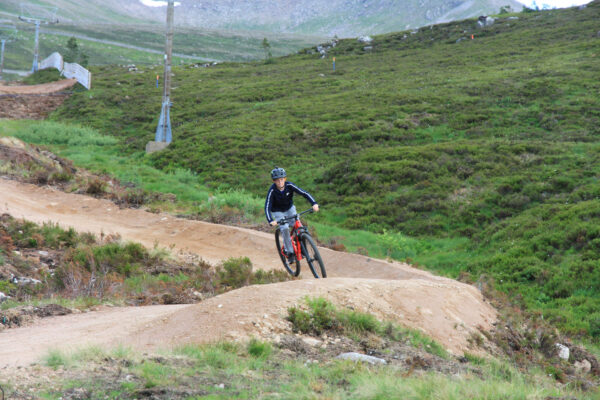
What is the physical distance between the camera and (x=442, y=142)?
90.6 ft

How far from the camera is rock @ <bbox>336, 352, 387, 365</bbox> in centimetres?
620

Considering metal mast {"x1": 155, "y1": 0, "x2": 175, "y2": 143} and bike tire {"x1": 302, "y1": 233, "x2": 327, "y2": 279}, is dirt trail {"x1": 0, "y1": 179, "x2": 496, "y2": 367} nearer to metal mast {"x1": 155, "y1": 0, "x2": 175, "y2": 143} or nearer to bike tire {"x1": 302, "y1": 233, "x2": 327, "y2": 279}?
bike tire {"x1": 302, "y1": 233, "x2": 327, "y2": 279}

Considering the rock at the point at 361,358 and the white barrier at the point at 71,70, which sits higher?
the white barrier at the point at 71,70

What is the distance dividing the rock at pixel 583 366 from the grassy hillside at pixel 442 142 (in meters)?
2.26

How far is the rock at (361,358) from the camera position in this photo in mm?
6203

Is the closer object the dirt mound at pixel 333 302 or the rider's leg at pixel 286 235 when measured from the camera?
the dirt mound at pixel 333 302

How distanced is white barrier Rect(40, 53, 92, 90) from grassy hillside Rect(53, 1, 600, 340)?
1605mm

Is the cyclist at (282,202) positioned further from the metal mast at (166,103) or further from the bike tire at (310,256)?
the metal mast at (166,103)

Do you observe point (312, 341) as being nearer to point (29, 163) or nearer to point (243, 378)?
point (243, 378)

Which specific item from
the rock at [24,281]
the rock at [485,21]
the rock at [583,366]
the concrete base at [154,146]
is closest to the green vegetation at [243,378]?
the rock at [583,366]

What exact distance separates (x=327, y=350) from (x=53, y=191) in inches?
648

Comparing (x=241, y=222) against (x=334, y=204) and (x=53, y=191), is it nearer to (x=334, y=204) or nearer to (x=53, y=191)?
(x=334, y=204)

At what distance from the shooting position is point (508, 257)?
1555cm

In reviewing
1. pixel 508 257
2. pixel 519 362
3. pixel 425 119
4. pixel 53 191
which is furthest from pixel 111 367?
pixel 425 119
